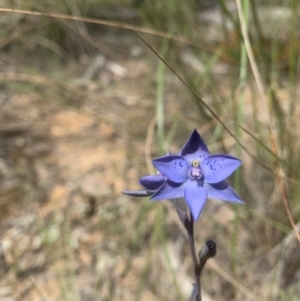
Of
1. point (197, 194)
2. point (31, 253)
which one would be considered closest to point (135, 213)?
point (31, 253)

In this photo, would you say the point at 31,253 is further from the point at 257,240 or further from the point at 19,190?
the point at 257,240

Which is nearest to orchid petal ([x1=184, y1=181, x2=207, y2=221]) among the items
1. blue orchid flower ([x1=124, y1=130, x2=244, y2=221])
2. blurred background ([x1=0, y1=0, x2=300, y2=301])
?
blue orchid flower ([x1=124, y1=130, x2=244, y2=221])

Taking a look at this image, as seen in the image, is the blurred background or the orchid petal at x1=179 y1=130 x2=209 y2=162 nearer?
the orchid petal at x1=179 y1=130 x2=209 y2=162

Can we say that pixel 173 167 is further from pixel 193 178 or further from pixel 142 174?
pixel 142 174

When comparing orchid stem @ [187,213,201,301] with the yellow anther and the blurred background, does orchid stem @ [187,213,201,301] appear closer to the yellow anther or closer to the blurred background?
the yellow anther

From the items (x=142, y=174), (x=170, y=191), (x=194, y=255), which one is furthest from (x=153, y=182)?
(x=142, y=174)
